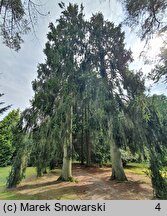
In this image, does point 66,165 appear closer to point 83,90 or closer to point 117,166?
point 117,166

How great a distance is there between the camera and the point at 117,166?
31.4ft

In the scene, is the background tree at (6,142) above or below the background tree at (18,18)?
above

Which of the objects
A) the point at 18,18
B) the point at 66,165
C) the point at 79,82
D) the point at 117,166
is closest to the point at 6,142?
the point at 66,165

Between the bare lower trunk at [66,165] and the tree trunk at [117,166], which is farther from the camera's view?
the bare lower trunk at [66,165]

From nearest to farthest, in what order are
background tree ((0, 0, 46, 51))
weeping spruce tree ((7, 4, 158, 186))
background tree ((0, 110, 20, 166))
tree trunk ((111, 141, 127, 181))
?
background tree ((0, 0, 46, 51)) < weeping spruce tree ((7, 4, 158, 186)) < tree trunk ((111, 141, 127, 181)) < background tree ((0, 110, 20, 166))

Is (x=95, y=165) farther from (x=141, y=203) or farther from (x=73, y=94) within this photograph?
(x=141, y=203)

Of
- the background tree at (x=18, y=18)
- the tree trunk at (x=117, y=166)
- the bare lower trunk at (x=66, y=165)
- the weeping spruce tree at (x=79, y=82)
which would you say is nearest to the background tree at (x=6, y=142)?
the bare lower trunk at (x=66, y=165)

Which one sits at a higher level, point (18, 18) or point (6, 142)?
point (6, 142)

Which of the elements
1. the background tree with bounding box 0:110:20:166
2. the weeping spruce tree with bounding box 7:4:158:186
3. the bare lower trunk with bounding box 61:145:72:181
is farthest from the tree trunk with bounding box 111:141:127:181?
the background tree with bounding box 0:110:20:166

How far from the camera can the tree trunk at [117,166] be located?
9.27 metres

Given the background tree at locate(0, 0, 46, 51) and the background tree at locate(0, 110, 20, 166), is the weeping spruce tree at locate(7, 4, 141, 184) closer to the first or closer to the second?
the background tree at locate(0, 0, 46, 51)

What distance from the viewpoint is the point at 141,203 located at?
113 inches

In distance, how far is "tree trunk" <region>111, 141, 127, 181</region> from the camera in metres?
9.27

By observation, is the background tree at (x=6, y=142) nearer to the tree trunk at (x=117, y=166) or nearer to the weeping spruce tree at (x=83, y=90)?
the weeping spruce tree at (x=83, y=90)
